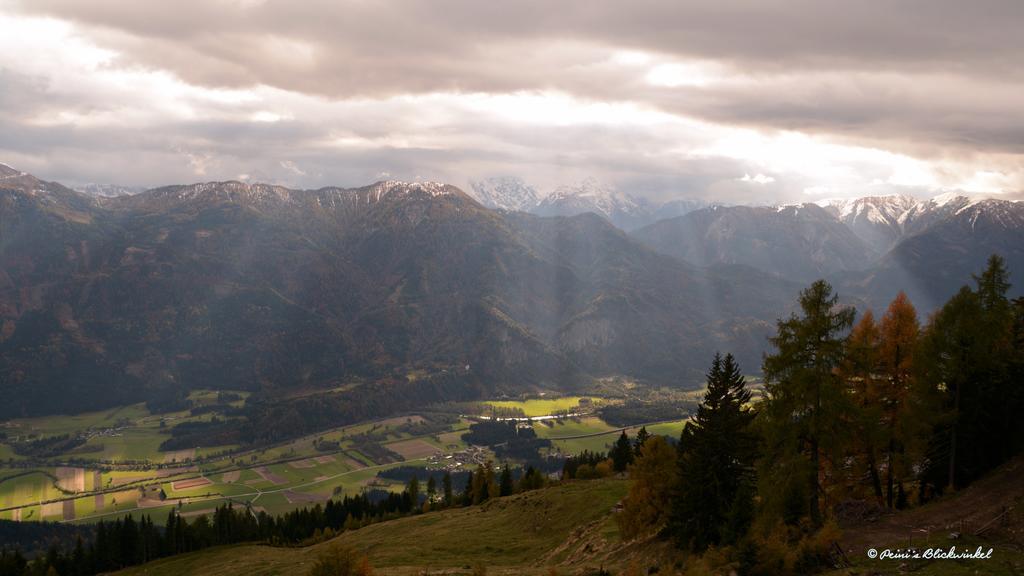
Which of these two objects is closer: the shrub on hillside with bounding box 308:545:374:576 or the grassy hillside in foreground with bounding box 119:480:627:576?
the shrub on hillside with bounding box 308:545:374:576

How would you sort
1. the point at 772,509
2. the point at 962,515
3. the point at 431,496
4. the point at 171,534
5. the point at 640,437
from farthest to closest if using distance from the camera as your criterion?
1. the point at 431,496
2. the point at 171,534
3. the point at 640,437
4. the point at 772,509
5. the point at 962,515

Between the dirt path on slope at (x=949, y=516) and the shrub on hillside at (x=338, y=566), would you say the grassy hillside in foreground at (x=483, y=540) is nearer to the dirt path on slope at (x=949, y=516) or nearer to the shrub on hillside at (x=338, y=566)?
the shrub on hillside at (x=338, y=566)

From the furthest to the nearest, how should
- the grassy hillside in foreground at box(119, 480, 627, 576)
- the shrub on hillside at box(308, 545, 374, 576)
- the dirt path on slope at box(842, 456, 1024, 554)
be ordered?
the grassy hillside in foreground at box(119, 480, 627, 576) < the shrub on hillside at box(308, 545, 374, 576) < the dirt path on slope at box(842, 456, 1024, 554)

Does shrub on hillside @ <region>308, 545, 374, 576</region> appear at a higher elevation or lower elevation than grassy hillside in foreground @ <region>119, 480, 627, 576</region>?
higher

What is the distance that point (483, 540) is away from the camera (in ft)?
231

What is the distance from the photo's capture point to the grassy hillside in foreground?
60.7 m

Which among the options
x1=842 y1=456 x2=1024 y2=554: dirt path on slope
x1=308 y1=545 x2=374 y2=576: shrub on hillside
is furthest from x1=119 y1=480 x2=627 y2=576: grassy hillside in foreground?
x1=842 y1=456 x2=1024 y2=554: dirt path on slope

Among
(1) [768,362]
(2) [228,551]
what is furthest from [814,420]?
(2) [228,551]

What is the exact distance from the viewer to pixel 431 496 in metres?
135

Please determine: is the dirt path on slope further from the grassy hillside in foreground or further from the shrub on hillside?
the shrub on hillside

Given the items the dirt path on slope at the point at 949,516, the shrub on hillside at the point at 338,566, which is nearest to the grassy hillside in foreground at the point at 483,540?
the shrub on hillside at the point at 338,566

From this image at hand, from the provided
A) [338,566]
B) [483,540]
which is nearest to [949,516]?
[338,566]

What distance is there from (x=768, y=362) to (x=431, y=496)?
107 meters

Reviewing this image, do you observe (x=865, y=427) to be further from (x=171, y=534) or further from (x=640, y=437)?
(x=171, y=534)
